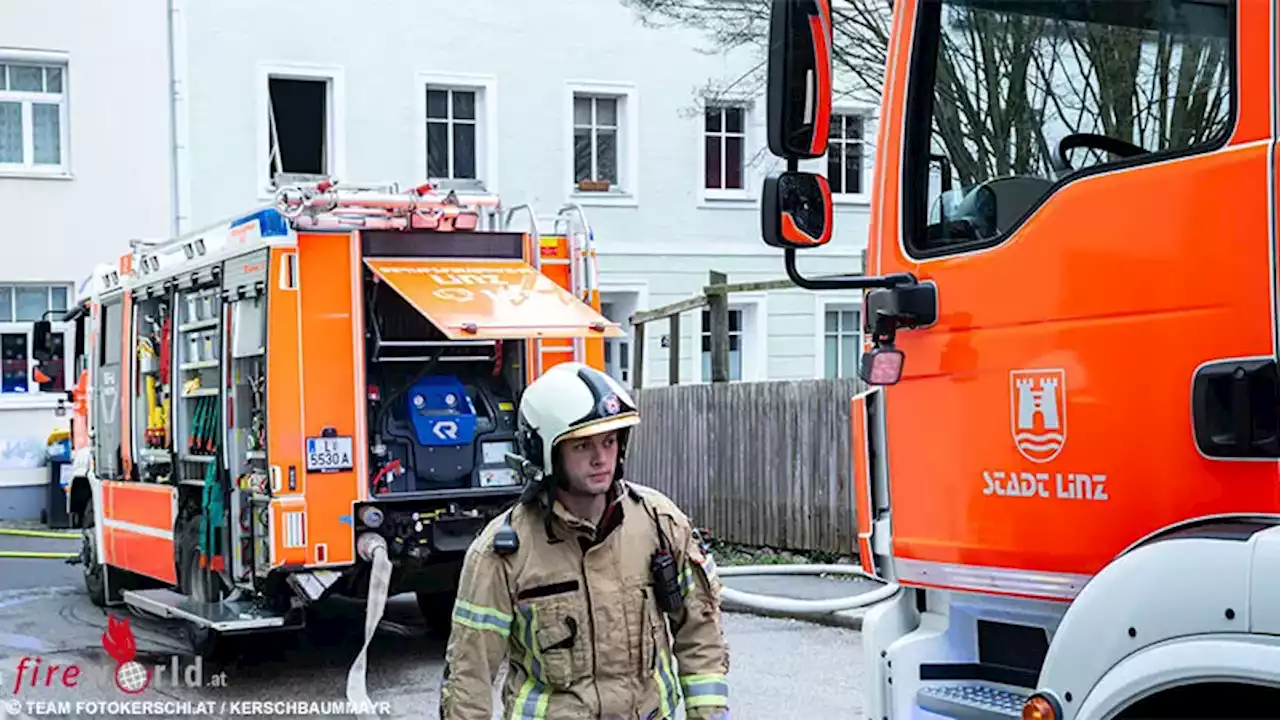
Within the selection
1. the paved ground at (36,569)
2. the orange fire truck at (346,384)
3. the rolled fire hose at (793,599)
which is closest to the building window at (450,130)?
the paved ground at (36,569)

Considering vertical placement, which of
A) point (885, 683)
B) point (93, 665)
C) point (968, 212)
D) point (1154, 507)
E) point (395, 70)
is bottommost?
point (93, 665)

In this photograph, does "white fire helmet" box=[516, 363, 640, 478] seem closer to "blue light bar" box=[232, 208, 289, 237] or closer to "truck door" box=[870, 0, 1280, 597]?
"truck door" box=[870, 0, 1280, 597]

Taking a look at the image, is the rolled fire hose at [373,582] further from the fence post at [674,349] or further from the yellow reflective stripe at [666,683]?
the fence post at [674,349]

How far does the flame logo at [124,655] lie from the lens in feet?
30.4

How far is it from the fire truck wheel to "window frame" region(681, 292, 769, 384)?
11170 mm

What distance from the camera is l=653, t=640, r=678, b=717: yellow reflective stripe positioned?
3775mm

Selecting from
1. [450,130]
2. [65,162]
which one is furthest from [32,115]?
[450,130]

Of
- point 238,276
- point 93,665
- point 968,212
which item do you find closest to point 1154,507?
point 968,212

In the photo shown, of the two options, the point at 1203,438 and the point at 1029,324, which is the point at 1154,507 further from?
the point at 1029,324

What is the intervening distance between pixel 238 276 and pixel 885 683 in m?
6.09

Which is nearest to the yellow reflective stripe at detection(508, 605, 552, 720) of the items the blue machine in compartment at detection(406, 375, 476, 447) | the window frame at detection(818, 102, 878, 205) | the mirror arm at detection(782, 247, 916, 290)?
the mirror arm at detection(782, 247, 916, 290)

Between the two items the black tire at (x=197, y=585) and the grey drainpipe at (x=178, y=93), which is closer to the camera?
the black tire at (x=197, y=585)

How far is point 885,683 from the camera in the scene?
402 centimetres

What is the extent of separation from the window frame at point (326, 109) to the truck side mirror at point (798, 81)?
54.0 ft
